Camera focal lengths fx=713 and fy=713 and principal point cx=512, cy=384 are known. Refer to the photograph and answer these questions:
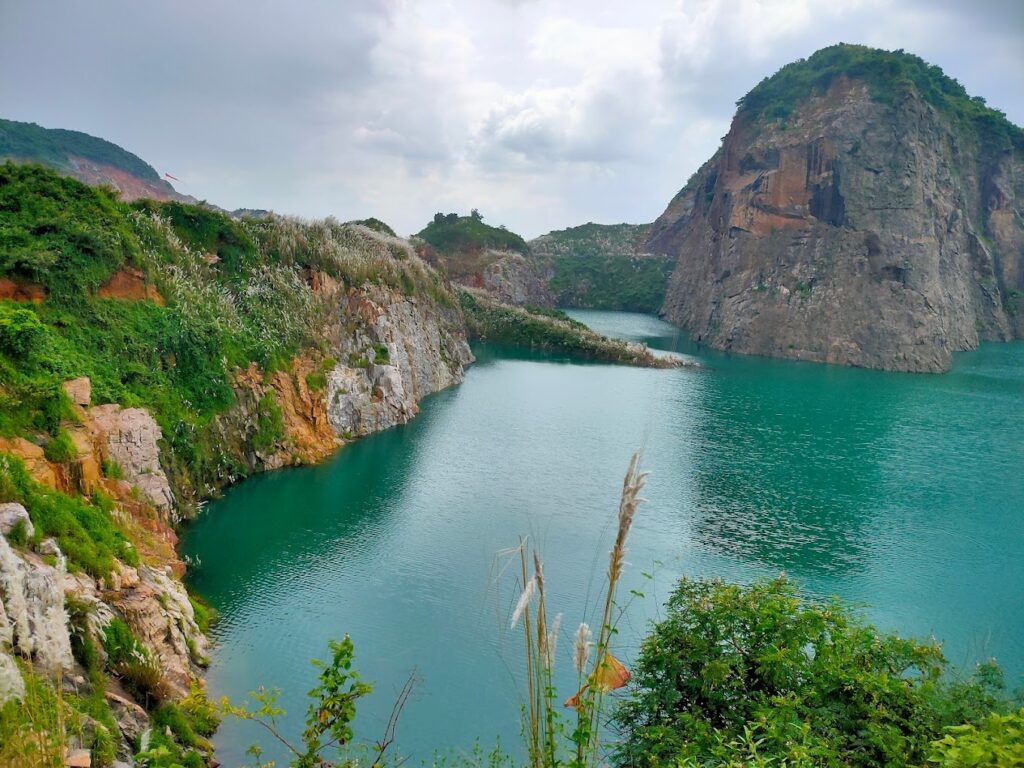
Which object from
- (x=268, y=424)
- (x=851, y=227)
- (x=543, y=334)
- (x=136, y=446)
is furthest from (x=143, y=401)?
(x=851, y=227)

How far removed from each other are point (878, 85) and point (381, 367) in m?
63.6

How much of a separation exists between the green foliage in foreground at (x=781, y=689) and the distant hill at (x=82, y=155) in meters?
56.0

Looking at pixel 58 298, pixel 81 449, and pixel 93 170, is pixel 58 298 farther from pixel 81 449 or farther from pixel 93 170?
pixel 93 170

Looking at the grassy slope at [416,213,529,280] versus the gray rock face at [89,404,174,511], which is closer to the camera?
the gray rock face at [89,404,174,511]

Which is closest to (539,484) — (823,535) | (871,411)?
(823,535)

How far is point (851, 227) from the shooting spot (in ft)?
224

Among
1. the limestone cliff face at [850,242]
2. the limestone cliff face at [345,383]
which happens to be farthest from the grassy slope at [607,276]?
the limestone cliff face at [345,383]

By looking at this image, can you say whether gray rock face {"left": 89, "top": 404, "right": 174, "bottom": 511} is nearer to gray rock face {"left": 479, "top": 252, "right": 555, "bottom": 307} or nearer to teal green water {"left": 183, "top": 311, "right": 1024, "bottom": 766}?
teal green water {"left": 183, "top": 311, "right": 1024, "bottom": 766}

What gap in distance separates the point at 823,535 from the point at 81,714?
824 inches

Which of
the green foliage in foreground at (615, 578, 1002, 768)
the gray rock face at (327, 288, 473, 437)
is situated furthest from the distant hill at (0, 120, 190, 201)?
the green foliage in foreground at (615, 578, 1002, 768)

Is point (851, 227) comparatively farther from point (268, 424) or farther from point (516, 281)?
point (268, 424)

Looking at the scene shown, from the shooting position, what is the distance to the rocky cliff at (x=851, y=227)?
66.7 meters

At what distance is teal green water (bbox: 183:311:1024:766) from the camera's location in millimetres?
14469

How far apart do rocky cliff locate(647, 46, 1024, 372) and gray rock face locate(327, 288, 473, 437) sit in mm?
40801
